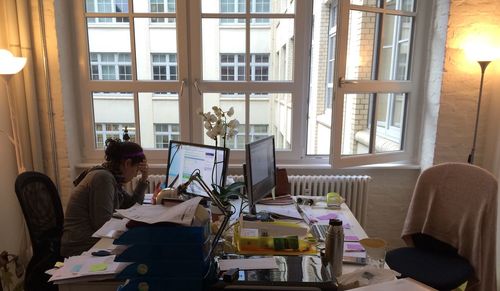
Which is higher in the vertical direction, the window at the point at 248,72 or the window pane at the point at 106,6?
the window pane at the point at 106,6

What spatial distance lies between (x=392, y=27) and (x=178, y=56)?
162 centimetres

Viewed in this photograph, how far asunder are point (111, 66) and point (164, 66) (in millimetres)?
418

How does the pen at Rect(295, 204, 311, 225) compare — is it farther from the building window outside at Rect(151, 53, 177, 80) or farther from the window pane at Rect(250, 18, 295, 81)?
the building window outside at Rect(151, 53, 177, 80)

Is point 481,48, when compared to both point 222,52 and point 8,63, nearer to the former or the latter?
point 222,52

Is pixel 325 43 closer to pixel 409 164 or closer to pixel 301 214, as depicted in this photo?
pixel 409 164

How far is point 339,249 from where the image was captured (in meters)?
1.37

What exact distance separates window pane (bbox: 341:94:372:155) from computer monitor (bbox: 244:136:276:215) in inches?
33.6

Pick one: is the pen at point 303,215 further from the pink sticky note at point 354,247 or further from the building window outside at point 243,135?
the building window outside at point 243,135

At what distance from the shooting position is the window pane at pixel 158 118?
287 centimetres

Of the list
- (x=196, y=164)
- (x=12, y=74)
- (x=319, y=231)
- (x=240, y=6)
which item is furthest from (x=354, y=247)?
(x=12, y=74)

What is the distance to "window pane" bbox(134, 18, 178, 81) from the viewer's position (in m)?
2.76

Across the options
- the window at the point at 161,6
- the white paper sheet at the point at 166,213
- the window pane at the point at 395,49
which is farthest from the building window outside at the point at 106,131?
the window pane at the point at 395,49

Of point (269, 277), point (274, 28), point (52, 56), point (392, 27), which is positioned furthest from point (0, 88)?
point (392, 27)

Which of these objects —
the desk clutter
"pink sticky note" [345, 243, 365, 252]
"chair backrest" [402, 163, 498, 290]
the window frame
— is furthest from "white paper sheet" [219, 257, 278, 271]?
the window frame
